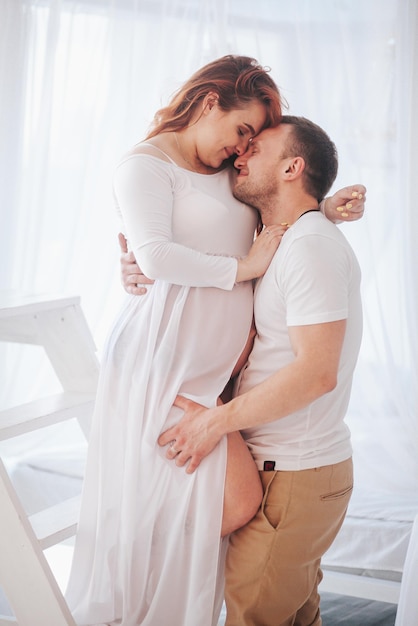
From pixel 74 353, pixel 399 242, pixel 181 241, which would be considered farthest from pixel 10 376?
pixel 181 241

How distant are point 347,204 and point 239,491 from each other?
2.46 feet

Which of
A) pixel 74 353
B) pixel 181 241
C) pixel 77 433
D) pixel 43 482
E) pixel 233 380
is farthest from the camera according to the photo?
pixel 77 433

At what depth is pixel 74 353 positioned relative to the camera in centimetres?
230

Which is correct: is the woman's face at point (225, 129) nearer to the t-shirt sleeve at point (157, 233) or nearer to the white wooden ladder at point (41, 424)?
the t-shirt sleeve at point (157, 233)

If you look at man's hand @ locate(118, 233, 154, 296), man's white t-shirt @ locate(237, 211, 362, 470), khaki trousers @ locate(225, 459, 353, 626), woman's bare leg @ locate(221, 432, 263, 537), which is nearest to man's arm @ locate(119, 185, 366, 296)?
man's hand @ locate(118, 233, 154, 296)

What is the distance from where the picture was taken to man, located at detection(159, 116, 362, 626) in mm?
1715

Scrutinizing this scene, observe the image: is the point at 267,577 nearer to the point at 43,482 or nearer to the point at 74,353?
the point at 74,353

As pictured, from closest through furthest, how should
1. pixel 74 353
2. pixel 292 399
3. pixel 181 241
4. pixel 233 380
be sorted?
pixel 292 399 < pixel 181 241 < pixel 233 380 < pixel 74 353

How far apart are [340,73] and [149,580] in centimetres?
239

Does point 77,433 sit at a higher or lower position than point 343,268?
lower

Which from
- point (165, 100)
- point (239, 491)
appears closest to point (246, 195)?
point (239, 491)

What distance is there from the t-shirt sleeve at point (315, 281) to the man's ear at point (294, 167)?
0.20 meters

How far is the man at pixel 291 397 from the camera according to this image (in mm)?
1715

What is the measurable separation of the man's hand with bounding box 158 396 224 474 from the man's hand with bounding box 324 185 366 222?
0.59 meters
